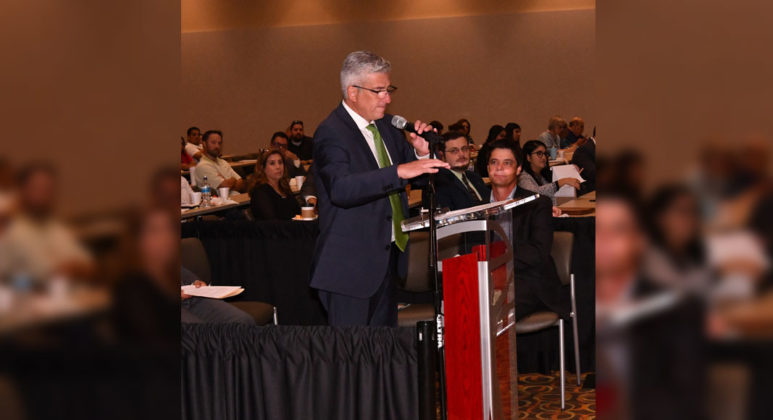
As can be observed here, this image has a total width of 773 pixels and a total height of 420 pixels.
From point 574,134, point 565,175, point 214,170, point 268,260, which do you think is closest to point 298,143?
point 574,134

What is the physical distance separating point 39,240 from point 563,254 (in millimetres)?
3554

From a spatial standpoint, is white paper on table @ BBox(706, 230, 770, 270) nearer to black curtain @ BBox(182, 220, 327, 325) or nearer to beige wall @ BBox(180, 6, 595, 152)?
black curtain @ BBox(182, 220, 327, 325)

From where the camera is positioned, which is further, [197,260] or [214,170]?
[214,170]

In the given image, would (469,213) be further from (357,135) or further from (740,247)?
(740,247)

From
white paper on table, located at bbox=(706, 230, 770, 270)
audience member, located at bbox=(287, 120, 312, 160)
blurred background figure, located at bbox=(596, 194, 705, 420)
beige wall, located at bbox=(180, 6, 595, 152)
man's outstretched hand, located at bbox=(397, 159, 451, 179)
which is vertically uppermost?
beige wall, located at bbox=(180, 6, 595, 152)

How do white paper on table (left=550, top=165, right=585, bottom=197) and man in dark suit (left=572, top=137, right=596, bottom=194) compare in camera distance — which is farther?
man in dark suit (left=572, top=137, right=596, bottom=194)

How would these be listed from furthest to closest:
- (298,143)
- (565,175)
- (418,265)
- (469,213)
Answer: (298,143), (565,175), (418,265), (469,213)

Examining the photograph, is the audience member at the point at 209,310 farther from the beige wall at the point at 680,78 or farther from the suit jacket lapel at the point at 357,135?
the beige wall at the point at 680,78

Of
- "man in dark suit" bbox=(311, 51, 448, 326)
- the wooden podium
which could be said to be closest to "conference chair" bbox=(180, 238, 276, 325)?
"man in dark suit" bbox=(311, 51, 448, 326)

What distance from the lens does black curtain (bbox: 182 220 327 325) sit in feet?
15.8

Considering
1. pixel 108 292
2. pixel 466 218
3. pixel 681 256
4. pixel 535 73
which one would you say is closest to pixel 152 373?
pixel 108 292

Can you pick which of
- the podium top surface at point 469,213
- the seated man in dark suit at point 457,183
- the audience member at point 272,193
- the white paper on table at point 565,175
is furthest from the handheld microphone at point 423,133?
the white paper on table at point 565,175

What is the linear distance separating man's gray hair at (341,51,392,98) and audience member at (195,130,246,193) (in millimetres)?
4660

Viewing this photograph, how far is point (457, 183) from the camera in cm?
467
